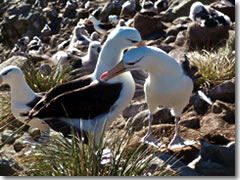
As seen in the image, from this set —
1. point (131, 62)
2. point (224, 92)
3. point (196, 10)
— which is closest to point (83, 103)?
point (131, 62)

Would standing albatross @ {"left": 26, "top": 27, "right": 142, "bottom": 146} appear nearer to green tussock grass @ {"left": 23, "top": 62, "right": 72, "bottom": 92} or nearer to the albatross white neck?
the albatross white neck

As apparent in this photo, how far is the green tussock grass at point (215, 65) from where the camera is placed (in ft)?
14.7

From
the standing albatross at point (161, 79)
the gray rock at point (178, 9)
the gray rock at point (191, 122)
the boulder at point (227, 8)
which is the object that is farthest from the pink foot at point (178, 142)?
the gray rock at point (178, 9)

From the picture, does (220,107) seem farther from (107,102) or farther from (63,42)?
(63,42)

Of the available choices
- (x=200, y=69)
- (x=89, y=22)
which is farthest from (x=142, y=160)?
(x=89, y=22)

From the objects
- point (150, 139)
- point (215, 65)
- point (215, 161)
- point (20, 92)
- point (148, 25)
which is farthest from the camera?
point (148, 25)

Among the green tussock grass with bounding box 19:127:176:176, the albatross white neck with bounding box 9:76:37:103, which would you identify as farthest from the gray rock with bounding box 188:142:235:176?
the albatross white neck with bounding box 9:76:37:103

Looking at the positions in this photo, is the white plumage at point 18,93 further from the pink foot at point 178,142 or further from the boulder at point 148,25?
the boulder at point 148,25

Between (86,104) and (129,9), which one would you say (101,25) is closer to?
(129,9)

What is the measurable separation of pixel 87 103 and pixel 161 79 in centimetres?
47

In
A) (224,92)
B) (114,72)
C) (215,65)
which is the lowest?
(215,65)

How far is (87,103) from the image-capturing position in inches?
139

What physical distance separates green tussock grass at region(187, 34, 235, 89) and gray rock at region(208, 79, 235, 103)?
19cm

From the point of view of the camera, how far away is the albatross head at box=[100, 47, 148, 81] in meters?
3.28
